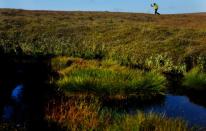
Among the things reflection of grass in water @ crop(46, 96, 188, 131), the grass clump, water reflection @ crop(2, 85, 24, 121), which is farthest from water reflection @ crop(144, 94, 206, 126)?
water reflection @ crop(2, 85, 24, 121)

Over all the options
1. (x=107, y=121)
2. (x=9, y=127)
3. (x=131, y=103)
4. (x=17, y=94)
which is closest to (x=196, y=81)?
(x=131, y=103)

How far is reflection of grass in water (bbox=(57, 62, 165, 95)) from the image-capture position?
22.5 meters

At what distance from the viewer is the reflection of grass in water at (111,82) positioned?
22.5 m

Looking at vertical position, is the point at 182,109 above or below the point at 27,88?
above

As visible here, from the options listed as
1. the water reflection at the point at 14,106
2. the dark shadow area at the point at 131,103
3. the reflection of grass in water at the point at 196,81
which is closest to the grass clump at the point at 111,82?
the dark shadow area at the point at 131,103

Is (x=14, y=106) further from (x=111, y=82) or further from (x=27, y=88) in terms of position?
(x=27, y=88)

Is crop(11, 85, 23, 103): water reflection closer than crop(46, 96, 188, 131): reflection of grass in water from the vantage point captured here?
No

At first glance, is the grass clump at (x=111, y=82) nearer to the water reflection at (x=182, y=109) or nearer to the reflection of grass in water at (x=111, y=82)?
the reflection of grass in water at (x=111, y=82)

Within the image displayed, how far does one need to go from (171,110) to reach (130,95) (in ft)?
7.01

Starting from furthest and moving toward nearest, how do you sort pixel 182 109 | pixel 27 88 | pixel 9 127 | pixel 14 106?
pixel 27 88
pixel 182 109
pixel 14 106
pixel 9 127

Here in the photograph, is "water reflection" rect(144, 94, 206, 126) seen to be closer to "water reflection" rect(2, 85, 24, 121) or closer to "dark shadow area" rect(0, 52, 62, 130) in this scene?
"dark shadow area" rect(0, 52, 62, 130)

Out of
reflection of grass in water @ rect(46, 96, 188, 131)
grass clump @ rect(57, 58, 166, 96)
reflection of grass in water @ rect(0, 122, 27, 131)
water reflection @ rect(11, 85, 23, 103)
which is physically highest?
reflection of grass in water @ rect(0, 122, 27, 131)

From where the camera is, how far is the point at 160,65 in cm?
3338

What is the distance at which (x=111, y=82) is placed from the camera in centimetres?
2280
